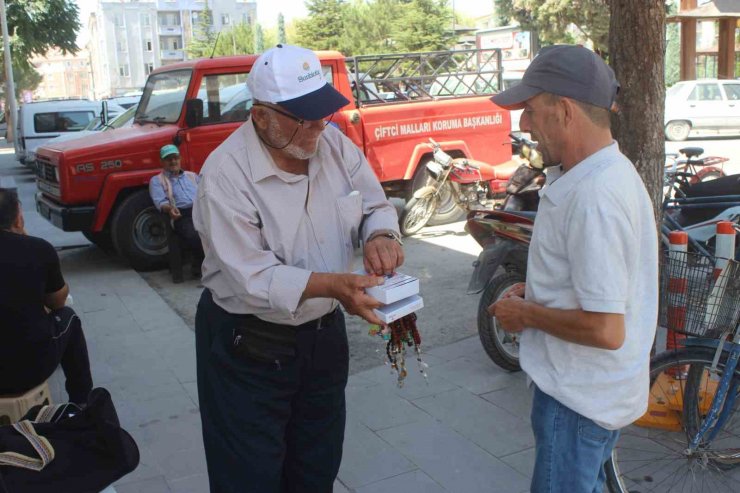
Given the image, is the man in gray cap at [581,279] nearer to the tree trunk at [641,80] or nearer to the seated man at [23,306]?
the tree trunk at [641,80]

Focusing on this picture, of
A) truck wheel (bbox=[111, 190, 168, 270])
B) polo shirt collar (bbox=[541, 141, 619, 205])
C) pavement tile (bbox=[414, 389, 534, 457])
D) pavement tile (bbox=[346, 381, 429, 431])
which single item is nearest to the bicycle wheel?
pavement tile (bbox=[414, 389, 534, 457])

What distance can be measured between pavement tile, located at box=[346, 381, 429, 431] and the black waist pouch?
76.5 inches

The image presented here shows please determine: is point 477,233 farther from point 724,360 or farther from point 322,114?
point 322,114

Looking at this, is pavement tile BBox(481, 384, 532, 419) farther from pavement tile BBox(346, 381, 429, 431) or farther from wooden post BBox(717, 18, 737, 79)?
wooden post BBox(717, 18, 737, 79)

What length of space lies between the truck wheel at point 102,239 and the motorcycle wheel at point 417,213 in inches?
139

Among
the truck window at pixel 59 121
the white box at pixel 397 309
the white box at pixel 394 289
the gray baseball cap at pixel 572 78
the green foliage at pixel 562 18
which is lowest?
the white box at pixel 397 309

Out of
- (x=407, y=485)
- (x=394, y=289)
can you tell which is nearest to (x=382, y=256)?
(x=394, y=289)

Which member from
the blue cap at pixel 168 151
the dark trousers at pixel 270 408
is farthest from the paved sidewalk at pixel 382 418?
the blue cap at pixel 168 151

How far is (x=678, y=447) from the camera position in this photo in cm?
360

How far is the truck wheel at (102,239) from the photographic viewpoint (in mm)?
8984

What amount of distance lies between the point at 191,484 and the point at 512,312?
2.20m

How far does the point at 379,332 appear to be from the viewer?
2.46 metres

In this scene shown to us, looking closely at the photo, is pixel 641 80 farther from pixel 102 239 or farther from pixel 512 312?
pixel 102 239

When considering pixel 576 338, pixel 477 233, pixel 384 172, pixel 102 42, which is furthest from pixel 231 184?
pixel 102 42
